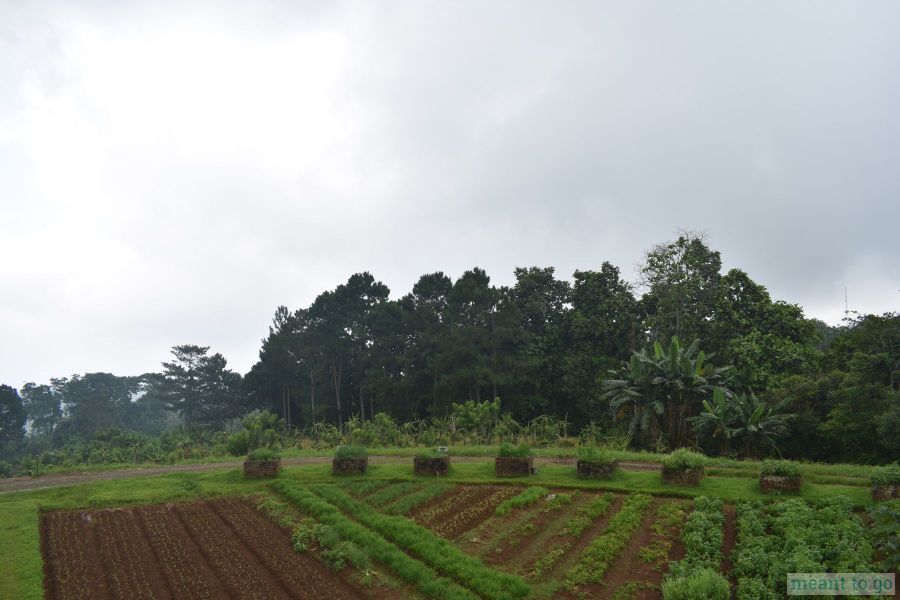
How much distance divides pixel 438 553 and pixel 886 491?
9.92m

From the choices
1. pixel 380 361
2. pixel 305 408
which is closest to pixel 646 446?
pixel 380 361

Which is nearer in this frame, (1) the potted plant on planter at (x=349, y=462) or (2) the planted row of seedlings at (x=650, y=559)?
(2) the planted row of seedlings at (x=650, y=559)

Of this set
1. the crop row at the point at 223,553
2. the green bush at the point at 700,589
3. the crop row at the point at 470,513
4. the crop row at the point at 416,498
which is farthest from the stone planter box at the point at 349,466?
the green bush at the point at 700,589

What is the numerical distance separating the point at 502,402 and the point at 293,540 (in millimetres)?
25983

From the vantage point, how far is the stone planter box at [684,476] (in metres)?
14.6

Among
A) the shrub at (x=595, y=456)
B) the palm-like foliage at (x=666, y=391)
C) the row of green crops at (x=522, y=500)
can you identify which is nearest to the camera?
the row of green crops at (x=522, y=500)

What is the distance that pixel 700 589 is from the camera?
840cm

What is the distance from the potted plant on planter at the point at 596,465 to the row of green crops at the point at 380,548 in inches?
255

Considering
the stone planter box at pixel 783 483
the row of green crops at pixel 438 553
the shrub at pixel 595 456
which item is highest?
the shrub at pixel 595 456

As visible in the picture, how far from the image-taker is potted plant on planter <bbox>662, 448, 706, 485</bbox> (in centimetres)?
1465

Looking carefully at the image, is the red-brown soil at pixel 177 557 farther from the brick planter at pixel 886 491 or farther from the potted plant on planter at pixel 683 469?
the brick planter at pixel 886 491

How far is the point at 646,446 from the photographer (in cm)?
2373

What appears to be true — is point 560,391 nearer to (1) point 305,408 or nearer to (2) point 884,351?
(2) point 884,351

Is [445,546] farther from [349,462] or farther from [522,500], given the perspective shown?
[349,462]
